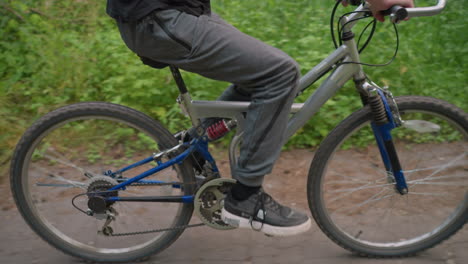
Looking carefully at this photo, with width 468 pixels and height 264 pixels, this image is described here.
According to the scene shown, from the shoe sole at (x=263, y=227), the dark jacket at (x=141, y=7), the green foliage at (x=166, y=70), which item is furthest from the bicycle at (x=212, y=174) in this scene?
the green foliage at (x=166, y=70)

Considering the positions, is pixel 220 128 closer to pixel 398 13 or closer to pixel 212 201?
pixel 212 201

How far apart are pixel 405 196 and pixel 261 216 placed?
0.98 metres

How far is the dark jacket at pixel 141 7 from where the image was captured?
2.30m

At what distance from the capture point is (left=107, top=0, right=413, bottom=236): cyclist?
235cm

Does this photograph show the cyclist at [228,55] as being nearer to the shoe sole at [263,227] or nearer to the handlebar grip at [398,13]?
the handlebar grip at [398,13]

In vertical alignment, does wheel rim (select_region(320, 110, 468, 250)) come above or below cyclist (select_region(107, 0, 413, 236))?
below

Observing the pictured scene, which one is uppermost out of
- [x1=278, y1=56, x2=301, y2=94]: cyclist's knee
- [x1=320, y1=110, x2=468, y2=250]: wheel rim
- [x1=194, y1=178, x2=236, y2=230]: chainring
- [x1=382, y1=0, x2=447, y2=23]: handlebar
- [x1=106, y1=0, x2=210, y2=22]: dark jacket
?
[x1=106, y1=0, x2=210, y2=22]: dark jacket

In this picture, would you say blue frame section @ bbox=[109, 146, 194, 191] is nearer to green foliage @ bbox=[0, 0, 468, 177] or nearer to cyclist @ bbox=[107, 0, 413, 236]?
cyclist @ bbox=[107, 0, 413, 236]

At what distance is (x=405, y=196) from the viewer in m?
3.08

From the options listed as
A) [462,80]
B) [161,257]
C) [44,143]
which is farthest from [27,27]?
[462,80]

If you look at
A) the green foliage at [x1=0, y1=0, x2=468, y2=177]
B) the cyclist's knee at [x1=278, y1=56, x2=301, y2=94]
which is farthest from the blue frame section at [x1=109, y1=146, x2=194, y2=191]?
the green foliage at [x1=0, y1=0, x2=468, y2=177]

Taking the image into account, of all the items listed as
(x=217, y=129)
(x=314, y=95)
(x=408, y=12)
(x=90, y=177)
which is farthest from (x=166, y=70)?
(x=408, y=12)

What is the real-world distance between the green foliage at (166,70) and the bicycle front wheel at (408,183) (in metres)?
1.06

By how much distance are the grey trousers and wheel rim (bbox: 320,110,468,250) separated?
568 mm
